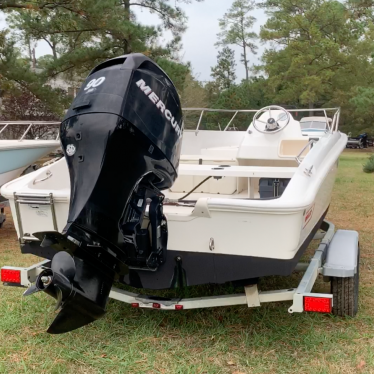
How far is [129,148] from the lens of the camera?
7.75 feet

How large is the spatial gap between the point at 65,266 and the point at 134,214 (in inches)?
17.0

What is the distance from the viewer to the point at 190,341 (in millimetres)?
3121

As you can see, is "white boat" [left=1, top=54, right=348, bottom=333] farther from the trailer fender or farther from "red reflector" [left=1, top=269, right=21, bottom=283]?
the trailer fender

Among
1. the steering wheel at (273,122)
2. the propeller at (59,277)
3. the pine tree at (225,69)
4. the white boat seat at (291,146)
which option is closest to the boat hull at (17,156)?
the steering wheel at (273,122)

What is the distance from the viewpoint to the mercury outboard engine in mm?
2236

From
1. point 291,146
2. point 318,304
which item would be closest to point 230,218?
point 318,304

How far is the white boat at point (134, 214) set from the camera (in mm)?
2266

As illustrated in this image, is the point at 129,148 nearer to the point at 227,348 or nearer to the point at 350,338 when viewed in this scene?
the point at 227,348

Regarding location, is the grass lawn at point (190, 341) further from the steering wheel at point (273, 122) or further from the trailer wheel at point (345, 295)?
the steering wheel at point (273, 122)

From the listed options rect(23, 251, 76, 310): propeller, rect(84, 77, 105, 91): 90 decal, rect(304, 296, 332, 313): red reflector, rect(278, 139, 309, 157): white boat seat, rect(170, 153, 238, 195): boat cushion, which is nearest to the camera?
rect(23, 251, 76, 310): propeller

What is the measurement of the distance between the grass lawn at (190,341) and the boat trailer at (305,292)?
232 mm

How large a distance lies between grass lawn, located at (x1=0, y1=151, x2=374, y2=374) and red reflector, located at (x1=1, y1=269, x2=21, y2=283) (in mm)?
371

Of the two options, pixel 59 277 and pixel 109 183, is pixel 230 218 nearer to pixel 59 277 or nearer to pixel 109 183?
pixel 109 183

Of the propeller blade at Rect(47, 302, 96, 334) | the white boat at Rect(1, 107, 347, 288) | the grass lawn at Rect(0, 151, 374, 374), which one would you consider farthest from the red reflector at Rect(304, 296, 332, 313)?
the propeller blade at Rect(47, 302, 96, 334)
